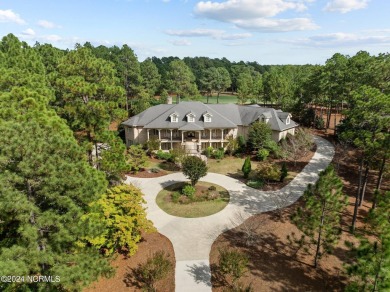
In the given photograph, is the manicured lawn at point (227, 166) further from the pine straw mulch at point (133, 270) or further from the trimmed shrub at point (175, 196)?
the pine straw mulch at point (133, 270)

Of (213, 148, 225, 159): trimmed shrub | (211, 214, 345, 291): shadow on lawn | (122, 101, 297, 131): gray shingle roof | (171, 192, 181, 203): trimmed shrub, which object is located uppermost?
(122, 101, 297, 131): gray shingle roof

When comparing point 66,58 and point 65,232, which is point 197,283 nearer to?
point 65,232

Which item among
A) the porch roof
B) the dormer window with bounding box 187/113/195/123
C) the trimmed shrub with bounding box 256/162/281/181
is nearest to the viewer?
the trimmed shrub with bounding box 256/162/281/181

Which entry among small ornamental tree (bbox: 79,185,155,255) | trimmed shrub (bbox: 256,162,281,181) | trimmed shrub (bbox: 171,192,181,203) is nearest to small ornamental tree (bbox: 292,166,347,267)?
small ornamental tree (bbox: 79,185,155,255)

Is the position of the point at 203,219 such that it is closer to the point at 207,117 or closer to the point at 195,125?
the point at 195,125

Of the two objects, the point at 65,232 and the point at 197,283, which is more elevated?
the point at 65,232

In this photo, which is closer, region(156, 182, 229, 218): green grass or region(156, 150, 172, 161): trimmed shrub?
region(156, 182, 229, 218): green grass

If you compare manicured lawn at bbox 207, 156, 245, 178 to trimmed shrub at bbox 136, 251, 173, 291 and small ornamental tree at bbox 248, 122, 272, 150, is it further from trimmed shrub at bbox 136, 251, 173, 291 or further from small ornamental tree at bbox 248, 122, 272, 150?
trimmed shrub at bbox 136, 251, 173, 291

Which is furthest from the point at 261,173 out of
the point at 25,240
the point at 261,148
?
the point at 25,240
